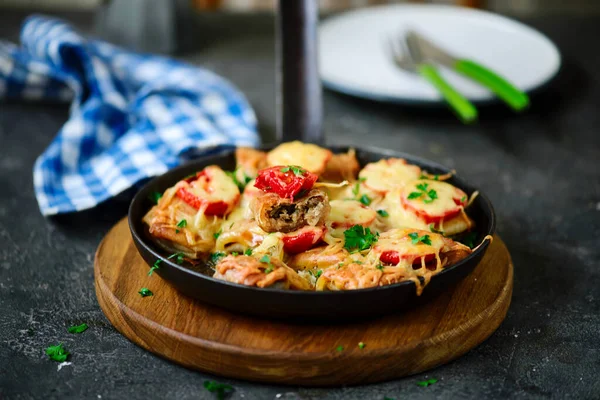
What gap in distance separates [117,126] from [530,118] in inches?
73.5

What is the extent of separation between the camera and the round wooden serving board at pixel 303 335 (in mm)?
1836

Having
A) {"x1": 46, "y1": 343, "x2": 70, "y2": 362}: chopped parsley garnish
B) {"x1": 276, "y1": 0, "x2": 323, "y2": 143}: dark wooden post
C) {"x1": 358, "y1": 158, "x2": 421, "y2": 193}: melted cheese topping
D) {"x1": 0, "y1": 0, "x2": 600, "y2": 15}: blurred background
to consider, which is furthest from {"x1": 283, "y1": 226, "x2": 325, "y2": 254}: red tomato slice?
{"x1": 0, "y1": 0, "x2": 600, "y2": 15}: blurred background

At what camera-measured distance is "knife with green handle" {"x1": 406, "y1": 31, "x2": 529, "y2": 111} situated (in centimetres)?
322

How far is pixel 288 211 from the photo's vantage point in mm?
2043

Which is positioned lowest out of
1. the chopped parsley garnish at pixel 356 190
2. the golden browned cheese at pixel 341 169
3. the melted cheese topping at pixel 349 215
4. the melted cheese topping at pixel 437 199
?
the golden browned cheese at pixel 341 169

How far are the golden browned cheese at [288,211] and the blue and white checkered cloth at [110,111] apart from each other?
34.0 inches

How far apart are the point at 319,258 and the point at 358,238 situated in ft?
0.43

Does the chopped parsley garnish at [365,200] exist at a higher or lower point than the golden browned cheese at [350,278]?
lower

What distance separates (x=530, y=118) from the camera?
3568mm

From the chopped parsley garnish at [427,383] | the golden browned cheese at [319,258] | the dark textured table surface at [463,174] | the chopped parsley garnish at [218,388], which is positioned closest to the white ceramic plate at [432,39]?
the dark textured table surface at [463,174]

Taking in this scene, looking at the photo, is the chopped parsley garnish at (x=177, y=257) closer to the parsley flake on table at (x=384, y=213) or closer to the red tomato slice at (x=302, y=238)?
the red tomato slice at (x=302, y=238)

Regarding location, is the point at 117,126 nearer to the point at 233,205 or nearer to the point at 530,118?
the point at 233,205

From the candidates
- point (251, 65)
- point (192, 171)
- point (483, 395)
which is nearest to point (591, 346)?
point (483, 395)

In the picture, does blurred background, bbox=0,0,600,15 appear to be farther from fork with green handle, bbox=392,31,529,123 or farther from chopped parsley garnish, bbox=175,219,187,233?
chopped parsley garnish, bbox=175,219,187,233
